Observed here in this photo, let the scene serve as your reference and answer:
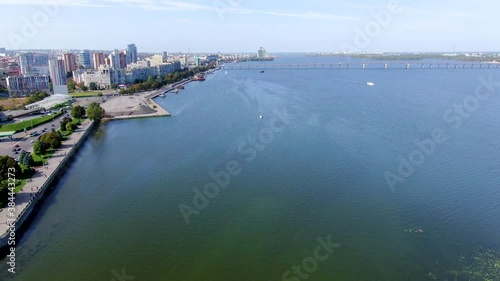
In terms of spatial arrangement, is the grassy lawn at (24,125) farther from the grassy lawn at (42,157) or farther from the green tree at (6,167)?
the green tree at (6,167)

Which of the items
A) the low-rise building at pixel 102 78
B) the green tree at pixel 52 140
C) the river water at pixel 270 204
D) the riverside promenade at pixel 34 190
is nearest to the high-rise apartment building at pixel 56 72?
the low-rise building at pixel 102 78

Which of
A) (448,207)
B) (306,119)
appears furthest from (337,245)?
(306,119)

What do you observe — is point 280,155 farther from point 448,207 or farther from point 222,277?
point 222,277

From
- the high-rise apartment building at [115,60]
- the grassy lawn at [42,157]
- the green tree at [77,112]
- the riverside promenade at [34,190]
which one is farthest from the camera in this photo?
the high-rise apartment building at [115,60]

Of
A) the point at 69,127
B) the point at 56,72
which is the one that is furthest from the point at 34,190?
the point at 56,72

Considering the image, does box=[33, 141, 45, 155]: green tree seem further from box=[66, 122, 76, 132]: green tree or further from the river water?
box=[66, 122, 76, 132]: green tree

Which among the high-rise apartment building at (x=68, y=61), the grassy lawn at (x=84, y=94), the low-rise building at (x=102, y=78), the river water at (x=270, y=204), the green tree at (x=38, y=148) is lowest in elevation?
the river water at (x=270, y=204)

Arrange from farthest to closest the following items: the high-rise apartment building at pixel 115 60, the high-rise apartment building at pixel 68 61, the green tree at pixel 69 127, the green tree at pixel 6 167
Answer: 1. the high-rise apartment building at pixel 115 60
2. the high-rise apartment building at pixel 68 61
3. the green tree at pixel 69 127
4. the green tree at pixel 6 167

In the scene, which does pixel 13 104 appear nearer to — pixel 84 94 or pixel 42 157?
pixel 84 94
